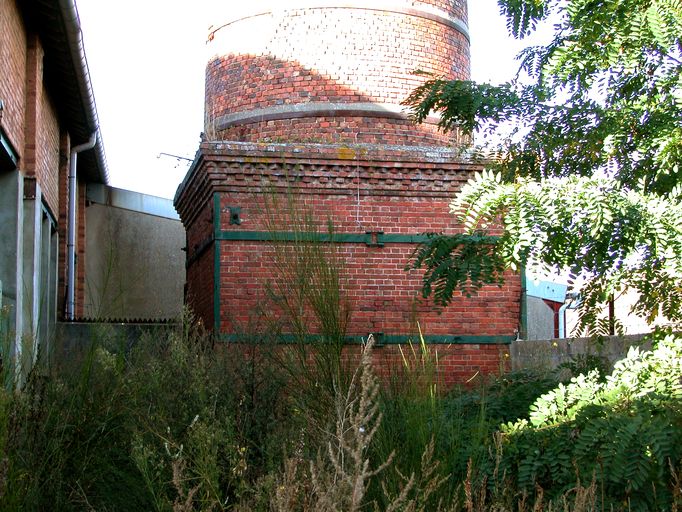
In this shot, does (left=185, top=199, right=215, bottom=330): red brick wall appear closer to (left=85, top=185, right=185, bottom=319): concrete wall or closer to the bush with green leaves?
(left=85, top=185, right=185, bottom=319): concrete wall

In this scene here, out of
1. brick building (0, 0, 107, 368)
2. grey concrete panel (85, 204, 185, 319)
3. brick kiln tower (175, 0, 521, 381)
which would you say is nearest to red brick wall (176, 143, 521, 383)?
brick kiln tower (175, 0, 521, 381)

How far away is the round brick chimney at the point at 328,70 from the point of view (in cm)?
1223

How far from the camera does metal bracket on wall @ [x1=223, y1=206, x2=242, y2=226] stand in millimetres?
10898

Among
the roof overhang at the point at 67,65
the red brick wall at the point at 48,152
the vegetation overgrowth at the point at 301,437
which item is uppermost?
the roof overhang at the point at 67,65

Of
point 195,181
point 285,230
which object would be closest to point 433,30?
point 195,181

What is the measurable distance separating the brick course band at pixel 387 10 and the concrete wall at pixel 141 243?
19.9 feet

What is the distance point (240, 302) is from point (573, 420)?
5.81 m

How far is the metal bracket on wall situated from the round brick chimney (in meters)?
1.33

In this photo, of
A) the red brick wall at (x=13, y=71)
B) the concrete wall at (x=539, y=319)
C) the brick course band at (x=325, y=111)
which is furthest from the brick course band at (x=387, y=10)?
the concrete wall at (x=539, y=319)

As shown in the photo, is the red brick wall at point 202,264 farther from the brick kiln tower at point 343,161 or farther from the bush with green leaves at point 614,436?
the bush with green leaves at point 614,436

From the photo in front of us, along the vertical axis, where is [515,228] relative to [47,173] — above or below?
below

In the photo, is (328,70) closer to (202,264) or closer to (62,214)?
(202,264)

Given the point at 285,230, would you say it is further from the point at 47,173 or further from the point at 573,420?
the point at 47,173

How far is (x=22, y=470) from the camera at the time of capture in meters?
4.88
